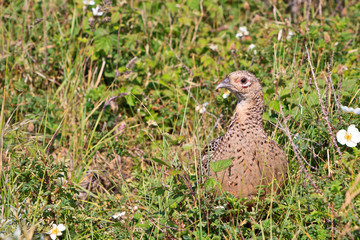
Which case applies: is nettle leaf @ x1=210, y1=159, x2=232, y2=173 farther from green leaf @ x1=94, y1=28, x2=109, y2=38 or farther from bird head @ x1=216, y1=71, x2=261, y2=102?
green leaf @ x1=94, y1=28, x2=109, y2=38

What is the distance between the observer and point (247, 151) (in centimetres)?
345

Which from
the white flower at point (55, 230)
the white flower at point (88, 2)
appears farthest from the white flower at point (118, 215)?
the white flower at point (88, 2)

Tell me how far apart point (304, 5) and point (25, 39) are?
338 cm

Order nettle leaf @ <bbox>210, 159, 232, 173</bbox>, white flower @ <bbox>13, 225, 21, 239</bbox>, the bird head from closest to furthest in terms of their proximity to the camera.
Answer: white flower @ <bbox>13, 225, 21, 239</bbox>, nettle leaf @ <bbox>210, 159, 232, 173</bbox>, the bird head

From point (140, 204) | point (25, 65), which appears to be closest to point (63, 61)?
point (25, 65)

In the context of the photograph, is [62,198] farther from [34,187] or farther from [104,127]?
[104,127]

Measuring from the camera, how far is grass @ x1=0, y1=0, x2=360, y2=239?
3125 millimetres

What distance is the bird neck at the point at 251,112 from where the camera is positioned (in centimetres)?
365

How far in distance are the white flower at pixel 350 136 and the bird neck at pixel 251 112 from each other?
0.61 m

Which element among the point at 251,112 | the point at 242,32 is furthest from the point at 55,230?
the point at 242,32

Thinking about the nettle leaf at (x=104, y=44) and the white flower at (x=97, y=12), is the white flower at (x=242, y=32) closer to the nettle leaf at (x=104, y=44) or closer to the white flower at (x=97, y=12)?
the nettle leaf at (x=104, y=44)

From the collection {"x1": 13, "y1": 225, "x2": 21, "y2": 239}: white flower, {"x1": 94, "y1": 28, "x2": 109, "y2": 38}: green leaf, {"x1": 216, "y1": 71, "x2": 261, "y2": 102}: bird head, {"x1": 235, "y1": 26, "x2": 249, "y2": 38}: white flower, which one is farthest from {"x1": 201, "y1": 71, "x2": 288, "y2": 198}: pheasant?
{"x1": 94, "y1": 28, "x2": 109, "y2": 38}: green leaf

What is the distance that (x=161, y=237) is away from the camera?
9.93 feet

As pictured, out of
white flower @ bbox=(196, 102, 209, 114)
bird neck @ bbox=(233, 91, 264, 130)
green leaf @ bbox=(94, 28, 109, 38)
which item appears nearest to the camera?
bird neck @ bbox=(233, 91, 264, 130)
